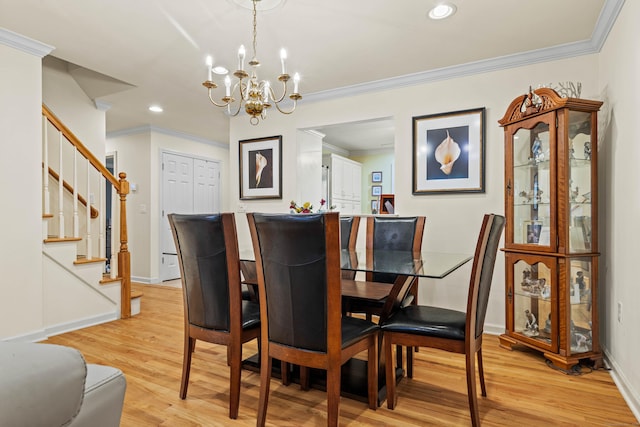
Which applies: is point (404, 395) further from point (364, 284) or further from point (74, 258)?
point (74, 258)

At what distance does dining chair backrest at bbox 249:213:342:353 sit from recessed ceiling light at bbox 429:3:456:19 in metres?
1.75

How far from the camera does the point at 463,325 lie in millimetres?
1733

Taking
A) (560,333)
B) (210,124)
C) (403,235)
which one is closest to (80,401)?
(403,235)

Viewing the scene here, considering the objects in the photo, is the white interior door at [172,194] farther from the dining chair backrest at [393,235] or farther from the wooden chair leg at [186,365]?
the wooden chair leg at [186,365]

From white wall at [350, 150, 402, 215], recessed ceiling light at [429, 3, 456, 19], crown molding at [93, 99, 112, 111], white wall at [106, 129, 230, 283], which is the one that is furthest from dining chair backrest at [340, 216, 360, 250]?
white wall at [350, 150, 402, 215]

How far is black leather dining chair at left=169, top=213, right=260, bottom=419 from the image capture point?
1.79 meters

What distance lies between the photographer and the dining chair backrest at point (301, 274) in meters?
1.47

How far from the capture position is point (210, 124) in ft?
17.5

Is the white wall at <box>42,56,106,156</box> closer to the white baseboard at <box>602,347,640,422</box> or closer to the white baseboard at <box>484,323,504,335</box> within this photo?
the white baseboard at <box>484,323,504,335</box>

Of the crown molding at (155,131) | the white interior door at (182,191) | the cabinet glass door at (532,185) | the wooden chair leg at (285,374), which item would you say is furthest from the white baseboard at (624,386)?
the crown molding at (155,131)

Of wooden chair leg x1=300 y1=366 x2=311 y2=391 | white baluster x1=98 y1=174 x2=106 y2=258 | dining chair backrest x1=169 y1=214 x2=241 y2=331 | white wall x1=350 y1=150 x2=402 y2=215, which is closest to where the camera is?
dining chair backrest x1=169 y1=214 x2=241 y2=331

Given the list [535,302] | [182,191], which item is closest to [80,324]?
[182,191]

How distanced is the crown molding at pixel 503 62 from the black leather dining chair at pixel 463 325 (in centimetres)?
176

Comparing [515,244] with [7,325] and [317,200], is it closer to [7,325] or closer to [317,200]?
[317,200]
